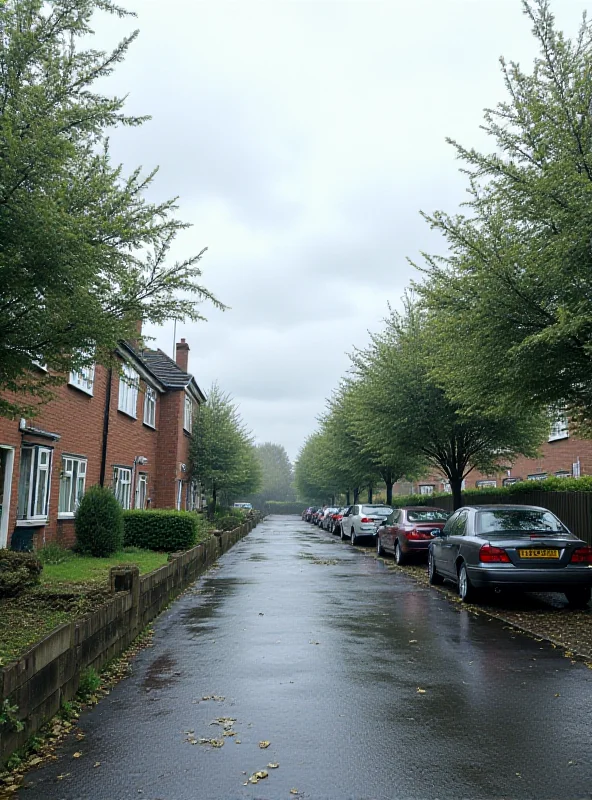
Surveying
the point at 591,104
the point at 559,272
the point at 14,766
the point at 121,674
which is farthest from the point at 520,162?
the point at 14,766

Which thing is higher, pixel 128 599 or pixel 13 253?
pixel 13 253

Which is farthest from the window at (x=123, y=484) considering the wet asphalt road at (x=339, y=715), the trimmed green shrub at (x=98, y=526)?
the wet asphalt road at (x=339, y=715)

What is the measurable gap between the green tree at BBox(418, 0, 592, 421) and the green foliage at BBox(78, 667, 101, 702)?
645cm

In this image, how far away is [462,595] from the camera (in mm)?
11023

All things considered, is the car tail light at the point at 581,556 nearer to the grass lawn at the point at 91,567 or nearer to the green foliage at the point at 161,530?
the grass lawn at the point at 91,567

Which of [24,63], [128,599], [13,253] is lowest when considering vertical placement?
[128,599]

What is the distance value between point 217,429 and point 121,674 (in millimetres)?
30350

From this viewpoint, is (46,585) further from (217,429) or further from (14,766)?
(217,429)

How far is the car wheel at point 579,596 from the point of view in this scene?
32.9ft

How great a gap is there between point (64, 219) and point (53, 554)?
407 inches

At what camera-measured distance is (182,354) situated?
126ft

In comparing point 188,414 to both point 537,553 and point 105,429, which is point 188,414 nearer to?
point 105,429

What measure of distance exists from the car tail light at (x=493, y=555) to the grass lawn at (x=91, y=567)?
5575 millimetres

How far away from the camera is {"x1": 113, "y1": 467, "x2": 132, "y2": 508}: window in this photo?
22.2 metres
